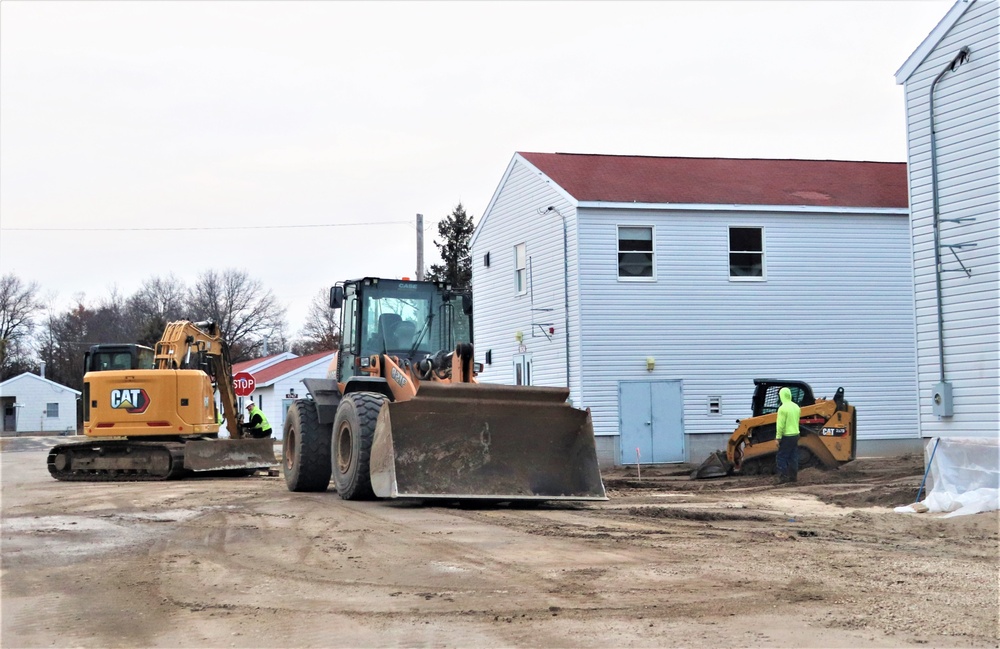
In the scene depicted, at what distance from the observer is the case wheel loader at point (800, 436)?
19109 millimetres

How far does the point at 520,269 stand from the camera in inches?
1129

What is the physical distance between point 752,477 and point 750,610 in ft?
43.6

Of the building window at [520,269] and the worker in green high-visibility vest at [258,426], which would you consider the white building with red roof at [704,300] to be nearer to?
the building window at [520,269]

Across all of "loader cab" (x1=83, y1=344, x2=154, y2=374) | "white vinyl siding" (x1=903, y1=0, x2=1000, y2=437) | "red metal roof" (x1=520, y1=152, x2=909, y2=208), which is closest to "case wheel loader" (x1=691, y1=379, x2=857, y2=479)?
"white vinyl siding" (x1=903, y1=0, x2=1000, y2=437)

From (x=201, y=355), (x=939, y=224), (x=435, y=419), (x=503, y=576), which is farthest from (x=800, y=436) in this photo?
(x=201, y=355)

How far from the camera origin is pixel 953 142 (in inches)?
627

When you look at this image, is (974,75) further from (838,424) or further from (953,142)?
(838,424)

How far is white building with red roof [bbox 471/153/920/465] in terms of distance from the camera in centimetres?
2548

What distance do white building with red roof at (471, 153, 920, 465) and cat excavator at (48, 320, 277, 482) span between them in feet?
25.8

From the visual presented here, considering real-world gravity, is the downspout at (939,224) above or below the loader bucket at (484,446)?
above

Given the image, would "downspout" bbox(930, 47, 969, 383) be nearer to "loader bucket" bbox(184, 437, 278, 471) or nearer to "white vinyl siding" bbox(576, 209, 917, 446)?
"white vinyl siding" bbox(576, 209, 917, 446)

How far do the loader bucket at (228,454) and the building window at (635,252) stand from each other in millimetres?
9174

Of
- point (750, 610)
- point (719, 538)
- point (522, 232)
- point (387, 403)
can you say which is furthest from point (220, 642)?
point (522, 232)

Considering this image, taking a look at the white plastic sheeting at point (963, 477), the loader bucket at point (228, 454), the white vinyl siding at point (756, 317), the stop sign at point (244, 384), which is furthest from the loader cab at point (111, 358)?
the white plastic sheeting at point (963, 477)
